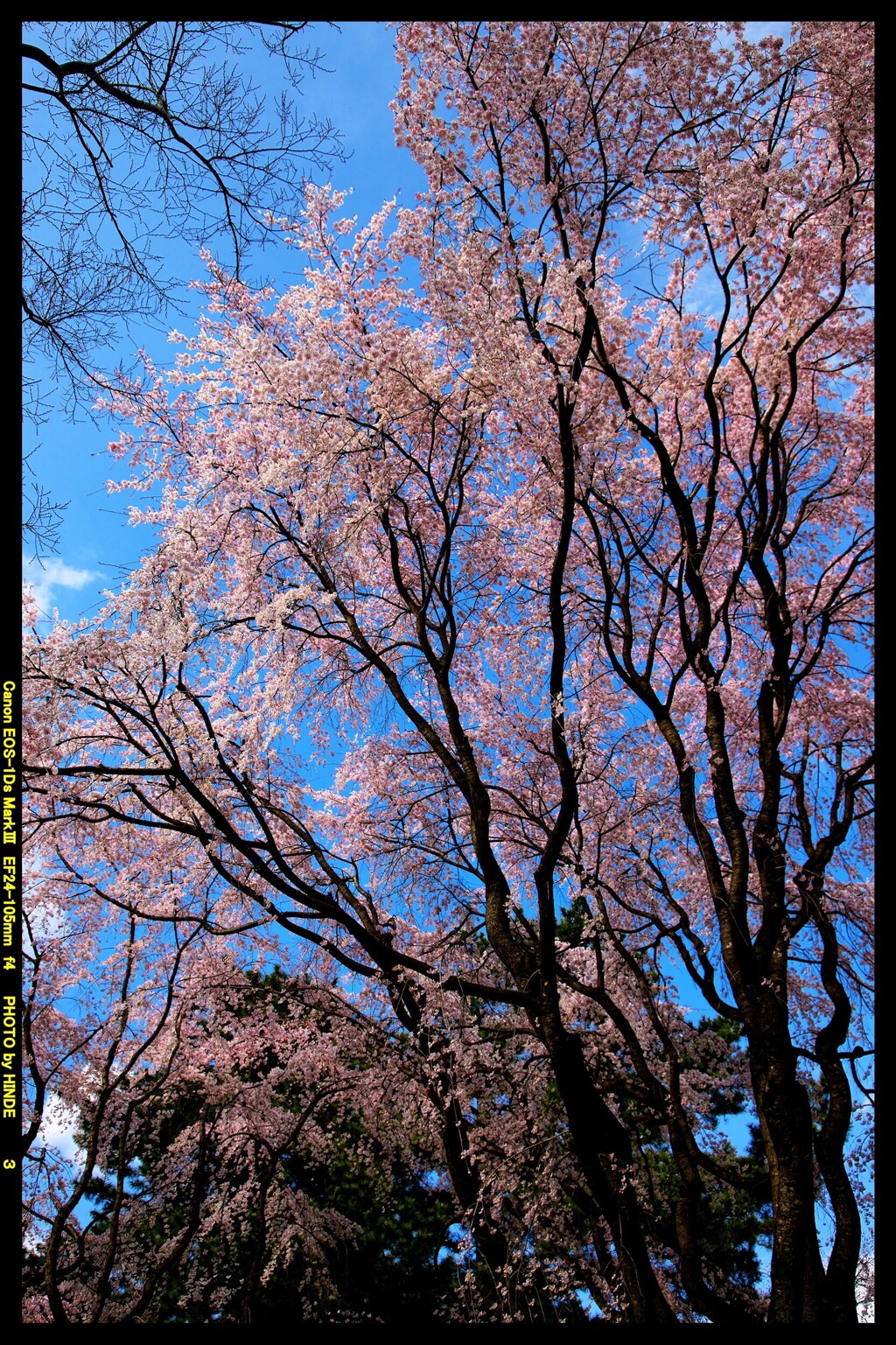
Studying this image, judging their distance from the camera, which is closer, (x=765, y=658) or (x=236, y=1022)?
(x=765, y=658)

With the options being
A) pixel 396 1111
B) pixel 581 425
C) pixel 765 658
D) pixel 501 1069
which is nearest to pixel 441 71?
pixel 581 425

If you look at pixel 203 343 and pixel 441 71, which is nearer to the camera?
pixel 441 71

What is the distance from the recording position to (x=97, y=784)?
784 centimetres

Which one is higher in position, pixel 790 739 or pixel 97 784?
pixel 790 739

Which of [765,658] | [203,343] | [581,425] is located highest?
[203,343]

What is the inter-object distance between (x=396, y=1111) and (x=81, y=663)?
610cm

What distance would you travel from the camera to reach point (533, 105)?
622cm

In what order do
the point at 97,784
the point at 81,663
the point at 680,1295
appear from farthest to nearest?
the point at 680,1295
the point at 97,784
the point at 81,663
